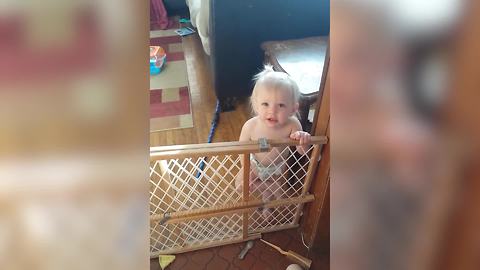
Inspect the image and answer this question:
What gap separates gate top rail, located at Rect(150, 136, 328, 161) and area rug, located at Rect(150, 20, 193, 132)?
766 millimetres

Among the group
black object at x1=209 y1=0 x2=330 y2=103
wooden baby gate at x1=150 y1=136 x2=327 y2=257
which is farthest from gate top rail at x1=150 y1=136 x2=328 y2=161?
black object at x1=209 y1=0 x2=330 y2=103

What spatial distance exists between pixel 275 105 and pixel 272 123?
0.07 m

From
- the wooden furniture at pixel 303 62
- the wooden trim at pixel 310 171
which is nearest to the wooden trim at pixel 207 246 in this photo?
the wooden trim at pixel 310 171

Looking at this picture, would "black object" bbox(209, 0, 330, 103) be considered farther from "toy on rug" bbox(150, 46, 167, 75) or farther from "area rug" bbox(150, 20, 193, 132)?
"toy on rug" bbox(150, 46, 167, 75)

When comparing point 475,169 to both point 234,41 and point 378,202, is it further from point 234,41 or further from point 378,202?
point 234,41

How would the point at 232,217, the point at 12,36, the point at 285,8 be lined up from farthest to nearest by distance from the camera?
the point at 285,8
the point at 232,217
the point at 12,36

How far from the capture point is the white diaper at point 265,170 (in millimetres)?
1203

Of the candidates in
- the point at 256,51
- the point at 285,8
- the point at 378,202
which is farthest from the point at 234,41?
the point at 378,202

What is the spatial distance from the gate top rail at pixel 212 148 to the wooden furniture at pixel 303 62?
14.0 inches

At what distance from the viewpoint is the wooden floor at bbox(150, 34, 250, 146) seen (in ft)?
5.72

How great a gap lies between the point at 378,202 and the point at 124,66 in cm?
15

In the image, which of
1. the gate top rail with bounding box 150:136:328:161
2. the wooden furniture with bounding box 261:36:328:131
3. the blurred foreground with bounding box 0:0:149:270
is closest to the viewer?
the blurred foreground with bounding box 0:0:149:270

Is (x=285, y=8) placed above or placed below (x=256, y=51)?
above

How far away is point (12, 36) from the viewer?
13 centimetres
